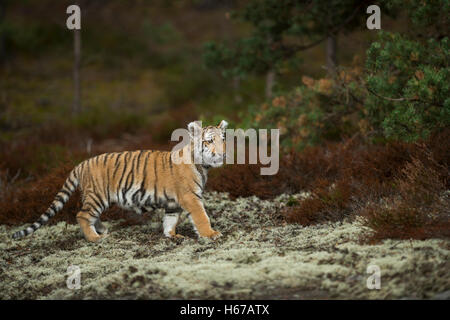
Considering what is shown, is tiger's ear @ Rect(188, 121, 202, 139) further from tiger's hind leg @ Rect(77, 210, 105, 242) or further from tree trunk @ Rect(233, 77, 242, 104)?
tree trunk @ Rect(233, 77, 242, 104)

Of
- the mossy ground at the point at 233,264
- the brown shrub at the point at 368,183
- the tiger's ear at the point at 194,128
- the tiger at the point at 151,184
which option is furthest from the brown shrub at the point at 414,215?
the tiger's ear at the point at 194,128

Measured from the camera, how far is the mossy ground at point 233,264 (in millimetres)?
4453

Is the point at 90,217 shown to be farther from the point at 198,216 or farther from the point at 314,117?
the point at 314,117

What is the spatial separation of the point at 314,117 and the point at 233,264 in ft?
16.0

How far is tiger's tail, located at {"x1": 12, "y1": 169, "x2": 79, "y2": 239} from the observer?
21.5 feet

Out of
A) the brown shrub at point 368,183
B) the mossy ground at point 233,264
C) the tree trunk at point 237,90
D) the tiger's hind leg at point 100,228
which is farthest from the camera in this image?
the tree trunk at point 237,90

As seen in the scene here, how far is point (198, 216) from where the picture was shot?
21.2 feet

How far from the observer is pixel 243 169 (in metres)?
8.59

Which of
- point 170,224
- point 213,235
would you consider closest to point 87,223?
point 170,224

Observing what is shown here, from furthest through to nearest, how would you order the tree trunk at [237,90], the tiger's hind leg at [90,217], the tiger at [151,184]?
the tree trunk at [237,90] → the tiger's hind leg at [90,217] → the tiger at [151,184]

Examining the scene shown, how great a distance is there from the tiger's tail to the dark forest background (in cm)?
92

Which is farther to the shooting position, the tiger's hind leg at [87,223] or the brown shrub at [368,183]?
the tiger's hind leg at [87,223]

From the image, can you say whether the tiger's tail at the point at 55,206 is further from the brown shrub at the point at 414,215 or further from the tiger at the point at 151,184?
the brown shrub at the point at 414,215
